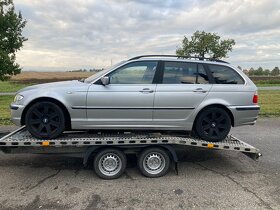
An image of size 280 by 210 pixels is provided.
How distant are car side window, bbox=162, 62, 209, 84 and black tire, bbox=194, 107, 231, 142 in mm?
565

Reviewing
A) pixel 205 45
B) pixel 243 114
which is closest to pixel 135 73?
pixel 243 114

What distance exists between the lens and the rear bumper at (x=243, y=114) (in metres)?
5.14

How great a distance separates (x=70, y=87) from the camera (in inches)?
194

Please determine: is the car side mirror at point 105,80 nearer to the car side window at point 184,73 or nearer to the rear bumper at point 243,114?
the car side window at point 184,73

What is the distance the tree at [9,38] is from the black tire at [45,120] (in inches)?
559

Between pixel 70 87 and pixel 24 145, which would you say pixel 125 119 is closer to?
pixel 70 87

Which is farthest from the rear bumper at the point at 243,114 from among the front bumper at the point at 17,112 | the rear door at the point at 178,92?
the front bumper at the point at 17,112

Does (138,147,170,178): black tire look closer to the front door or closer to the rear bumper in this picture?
the front door

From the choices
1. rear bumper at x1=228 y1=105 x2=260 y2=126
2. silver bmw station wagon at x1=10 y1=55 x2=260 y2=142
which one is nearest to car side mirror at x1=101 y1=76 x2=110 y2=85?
silver bmw station wagon at x1=10 y1=55 x2=260 y2=142

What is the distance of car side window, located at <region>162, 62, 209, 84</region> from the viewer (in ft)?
16.7

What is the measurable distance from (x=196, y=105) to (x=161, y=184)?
1.50 metres

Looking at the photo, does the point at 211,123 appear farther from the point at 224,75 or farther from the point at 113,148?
the point at 113,148

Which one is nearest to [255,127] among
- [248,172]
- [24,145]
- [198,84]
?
[248,172]

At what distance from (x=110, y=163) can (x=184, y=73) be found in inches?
81.0
